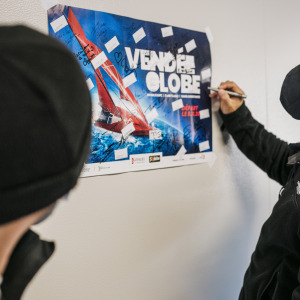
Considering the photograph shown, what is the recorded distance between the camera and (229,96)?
1.18m

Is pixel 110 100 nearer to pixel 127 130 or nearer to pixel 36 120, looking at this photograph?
pixel 127 130

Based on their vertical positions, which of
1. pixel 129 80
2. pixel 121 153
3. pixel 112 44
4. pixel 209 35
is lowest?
pixel 121 153

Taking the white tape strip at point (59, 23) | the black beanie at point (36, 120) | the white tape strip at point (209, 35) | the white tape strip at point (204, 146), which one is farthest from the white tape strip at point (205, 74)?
the black beanie at point (36, 120)

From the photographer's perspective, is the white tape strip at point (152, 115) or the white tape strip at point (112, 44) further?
the white tape strip at point (152, 115)

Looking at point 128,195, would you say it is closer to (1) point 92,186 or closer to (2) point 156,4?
(1) point 92,186

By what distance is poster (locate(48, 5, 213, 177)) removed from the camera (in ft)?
2.92

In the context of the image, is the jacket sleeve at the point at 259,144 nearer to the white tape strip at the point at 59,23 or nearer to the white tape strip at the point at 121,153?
the white tape strip at the point at 121,153

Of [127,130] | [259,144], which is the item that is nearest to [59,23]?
[127,130]

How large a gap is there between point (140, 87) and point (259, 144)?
0.54m

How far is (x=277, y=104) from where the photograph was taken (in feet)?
4.72

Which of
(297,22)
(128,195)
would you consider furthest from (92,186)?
(297,22)

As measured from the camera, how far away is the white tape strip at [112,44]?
922mm

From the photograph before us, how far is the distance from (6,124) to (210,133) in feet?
3.25

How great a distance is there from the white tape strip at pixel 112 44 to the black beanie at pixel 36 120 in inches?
23.9
